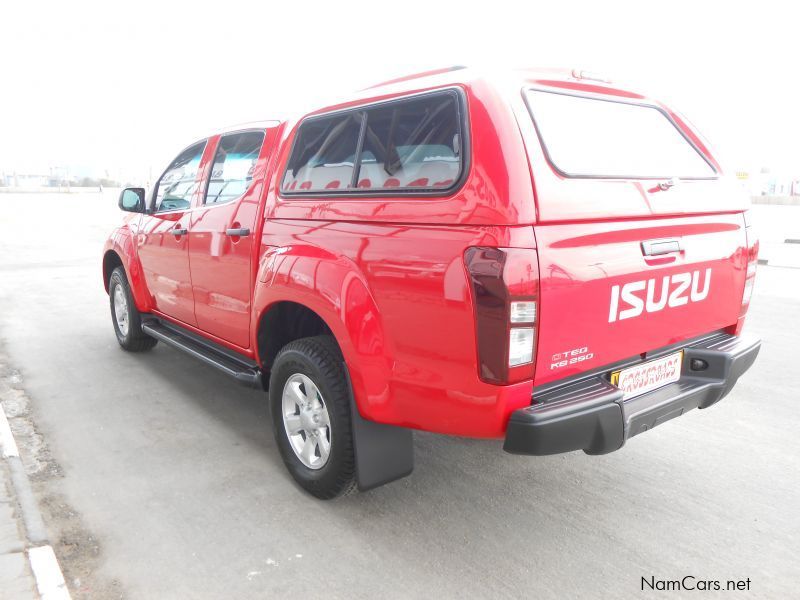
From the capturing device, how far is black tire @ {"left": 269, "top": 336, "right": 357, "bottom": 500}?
2764mm

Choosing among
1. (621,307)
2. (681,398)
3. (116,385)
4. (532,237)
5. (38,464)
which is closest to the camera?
(532,237)

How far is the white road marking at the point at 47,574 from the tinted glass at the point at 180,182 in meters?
2.41

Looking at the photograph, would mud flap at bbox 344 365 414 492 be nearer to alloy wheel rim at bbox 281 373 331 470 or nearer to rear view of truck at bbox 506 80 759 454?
alloy wheel rim at bbox 281 373 331 470

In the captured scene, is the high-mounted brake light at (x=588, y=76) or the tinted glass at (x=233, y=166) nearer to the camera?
the high-mounted brake light at (x=588, y=76)

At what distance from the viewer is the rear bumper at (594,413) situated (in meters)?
2.23

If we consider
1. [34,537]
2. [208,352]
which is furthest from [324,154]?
[34,537]

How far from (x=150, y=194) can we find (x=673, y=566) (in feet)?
14.1

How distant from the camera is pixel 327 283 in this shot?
2719 mm

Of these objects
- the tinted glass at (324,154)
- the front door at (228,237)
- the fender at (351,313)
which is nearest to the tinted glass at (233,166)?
the front door at (228,237)

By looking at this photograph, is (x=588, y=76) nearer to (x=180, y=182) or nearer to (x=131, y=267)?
(x=180, y=182)

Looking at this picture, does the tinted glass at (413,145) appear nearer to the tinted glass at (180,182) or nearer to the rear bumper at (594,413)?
the rear bumper at (594,413)

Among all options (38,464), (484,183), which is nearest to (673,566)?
(484,183)

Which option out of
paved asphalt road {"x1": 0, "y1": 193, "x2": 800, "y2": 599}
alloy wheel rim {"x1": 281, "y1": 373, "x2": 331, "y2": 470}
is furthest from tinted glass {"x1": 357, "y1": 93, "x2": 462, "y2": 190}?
paved asphalt road {"x1": 0, "y1": 193, "x2": 800, "y2": 599}

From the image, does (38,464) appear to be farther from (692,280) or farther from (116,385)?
(692,280)
